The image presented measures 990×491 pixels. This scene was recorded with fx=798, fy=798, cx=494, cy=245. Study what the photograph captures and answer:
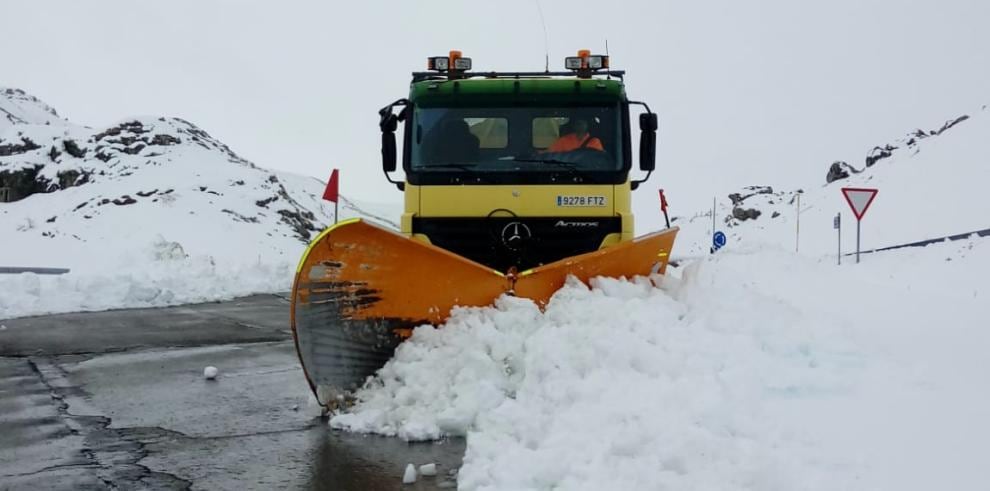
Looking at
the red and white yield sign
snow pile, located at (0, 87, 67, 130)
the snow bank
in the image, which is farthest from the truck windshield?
snow pile, located at (0, 87, 67, 130)

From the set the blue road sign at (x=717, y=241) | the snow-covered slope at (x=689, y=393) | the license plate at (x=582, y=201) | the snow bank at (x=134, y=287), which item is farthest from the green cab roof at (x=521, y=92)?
the blue road sign at (x=717, y=241)

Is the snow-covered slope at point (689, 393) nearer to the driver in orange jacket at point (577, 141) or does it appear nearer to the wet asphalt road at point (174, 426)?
the wet asphalt road at point (174, 426)

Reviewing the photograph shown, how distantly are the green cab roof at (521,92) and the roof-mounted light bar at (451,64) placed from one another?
14.7 inches

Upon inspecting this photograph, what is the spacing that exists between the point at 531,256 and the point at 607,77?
1912mm

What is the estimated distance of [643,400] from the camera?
12.2 ft

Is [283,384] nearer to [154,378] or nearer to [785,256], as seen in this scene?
[154,378]

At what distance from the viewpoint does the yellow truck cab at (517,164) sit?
6.30 m

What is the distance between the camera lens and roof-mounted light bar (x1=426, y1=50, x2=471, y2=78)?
22.9 ft

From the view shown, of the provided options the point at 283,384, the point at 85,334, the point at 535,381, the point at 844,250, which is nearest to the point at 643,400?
the point at 535,381

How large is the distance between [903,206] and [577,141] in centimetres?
2892

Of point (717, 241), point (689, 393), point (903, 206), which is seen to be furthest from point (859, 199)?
point (903, 206)

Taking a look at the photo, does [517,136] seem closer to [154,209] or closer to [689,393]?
[689,393]

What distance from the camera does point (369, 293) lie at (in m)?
4.89

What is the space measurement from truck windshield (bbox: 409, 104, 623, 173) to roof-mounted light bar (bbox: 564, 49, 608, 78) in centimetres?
48
